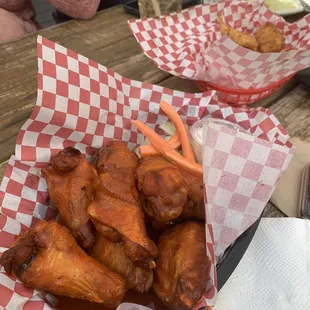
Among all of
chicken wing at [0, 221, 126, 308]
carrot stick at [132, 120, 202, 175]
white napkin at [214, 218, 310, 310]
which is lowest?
white napkin at [214, 218, 310, 310]

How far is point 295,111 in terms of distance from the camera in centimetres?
159

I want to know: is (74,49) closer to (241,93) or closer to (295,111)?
(241,93)

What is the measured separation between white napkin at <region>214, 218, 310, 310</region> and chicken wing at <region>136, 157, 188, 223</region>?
27 cm

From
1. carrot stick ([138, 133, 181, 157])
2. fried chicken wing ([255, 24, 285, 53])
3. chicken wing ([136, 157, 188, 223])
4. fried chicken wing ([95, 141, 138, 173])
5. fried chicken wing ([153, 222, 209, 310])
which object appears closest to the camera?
fried chicken wing ([153, 222, 209, 310])

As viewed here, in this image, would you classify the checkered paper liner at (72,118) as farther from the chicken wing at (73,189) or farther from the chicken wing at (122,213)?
the chicken wing at (122,213)

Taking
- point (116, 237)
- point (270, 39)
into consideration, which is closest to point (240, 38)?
point (270, 39)

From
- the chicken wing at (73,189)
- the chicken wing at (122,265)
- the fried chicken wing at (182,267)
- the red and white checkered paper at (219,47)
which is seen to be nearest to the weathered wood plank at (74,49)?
the red and white checkered paper at (219,47)

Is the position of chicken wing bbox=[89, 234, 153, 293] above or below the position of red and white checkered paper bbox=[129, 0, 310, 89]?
below

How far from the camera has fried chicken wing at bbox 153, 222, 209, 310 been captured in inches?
Answer: 30.9

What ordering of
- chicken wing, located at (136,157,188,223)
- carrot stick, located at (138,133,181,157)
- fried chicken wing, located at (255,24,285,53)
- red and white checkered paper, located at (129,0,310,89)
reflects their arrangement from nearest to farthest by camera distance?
chicken wing, located at (136,157,188,223), carrot stick, located at (138,133,181,157), red and white checkered paper, located at (129,0,310,89), fried chicken wing, located at (255,24,285,53)

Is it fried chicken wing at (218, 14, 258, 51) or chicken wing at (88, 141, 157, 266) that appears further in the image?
fried chicken wing at (218, 14, 258, 51)

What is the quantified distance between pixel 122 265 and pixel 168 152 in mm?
401

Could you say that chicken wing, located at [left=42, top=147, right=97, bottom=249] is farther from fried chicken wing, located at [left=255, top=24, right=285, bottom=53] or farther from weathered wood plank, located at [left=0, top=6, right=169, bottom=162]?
fried chicken wing, located at [left=255, top=24, right=285, bottom=53]

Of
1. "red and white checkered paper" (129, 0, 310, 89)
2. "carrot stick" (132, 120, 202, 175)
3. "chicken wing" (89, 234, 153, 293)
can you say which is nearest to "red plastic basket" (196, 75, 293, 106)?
"red and white checkered paper" (129, 0, 310, 89)
